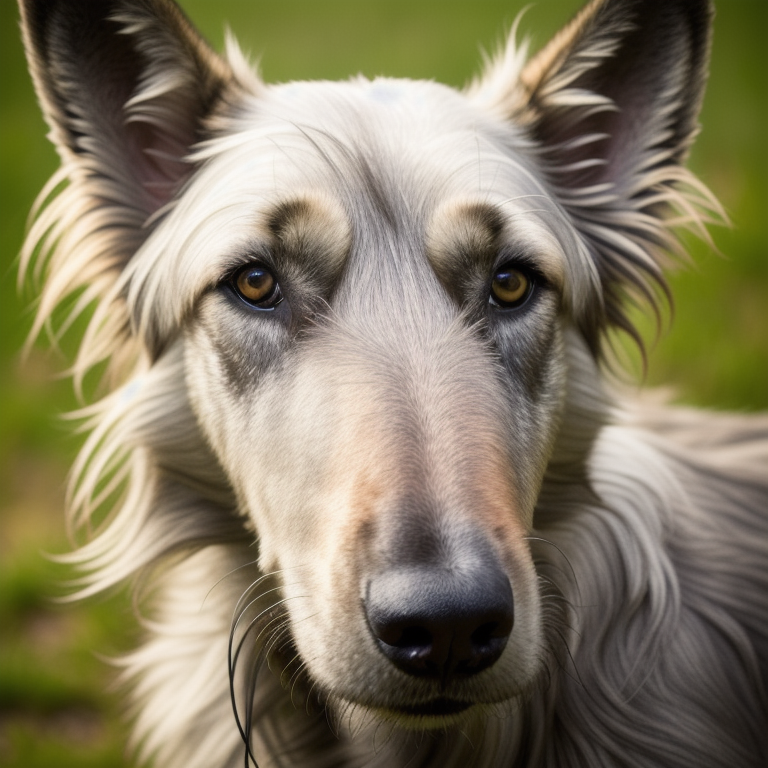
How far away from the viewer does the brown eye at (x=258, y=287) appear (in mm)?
2695

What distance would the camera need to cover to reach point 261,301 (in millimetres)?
2717

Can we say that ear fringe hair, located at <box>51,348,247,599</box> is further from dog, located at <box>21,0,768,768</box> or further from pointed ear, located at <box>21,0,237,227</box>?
pointed ear, located at <box>21,0,237,227</box>

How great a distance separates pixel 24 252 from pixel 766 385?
5.04m

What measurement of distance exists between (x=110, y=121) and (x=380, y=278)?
1.20 meters

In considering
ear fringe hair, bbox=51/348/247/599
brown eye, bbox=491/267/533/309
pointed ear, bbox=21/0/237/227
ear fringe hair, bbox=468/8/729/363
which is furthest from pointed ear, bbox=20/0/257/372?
brown eye, bbox=491/267/533/309

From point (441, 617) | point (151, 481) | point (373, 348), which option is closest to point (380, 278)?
point (373, 348)

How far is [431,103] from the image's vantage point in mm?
2971

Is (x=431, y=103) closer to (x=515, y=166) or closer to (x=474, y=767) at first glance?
(x=515, y=166)

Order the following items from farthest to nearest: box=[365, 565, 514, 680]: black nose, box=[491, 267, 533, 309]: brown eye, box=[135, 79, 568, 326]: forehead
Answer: box=[491, 267, 533, 309]: brown eye
box=[135, 79, 568, 326]: forehead
box=[365, 565, 514, 680]: black nose

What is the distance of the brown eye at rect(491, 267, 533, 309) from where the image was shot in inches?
109

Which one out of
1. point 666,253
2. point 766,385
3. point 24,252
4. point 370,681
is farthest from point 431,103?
point 766,385

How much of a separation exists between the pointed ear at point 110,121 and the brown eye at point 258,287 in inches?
24.4

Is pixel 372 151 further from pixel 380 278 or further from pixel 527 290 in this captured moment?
pixel 527 290

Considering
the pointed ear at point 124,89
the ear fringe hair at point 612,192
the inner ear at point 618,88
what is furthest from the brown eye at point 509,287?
the pointed ear at point 124,89
